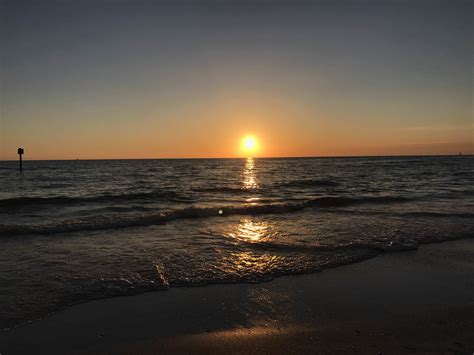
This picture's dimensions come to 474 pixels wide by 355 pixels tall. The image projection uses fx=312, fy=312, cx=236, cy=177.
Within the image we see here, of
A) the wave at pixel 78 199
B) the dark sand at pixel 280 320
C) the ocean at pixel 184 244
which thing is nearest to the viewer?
the dark sand at pixel 280 320

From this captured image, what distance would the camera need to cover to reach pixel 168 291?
5340mm

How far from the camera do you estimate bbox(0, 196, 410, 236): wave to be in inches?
400

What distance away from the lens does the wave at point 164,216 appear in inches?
400

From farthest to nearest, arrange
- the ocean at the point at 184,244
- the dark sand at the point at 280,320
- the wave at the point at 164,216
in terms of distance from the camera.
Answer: the wave at the point at 164,216 → the ocean at the point at 184,244 → the dark sand at the point at 280,320

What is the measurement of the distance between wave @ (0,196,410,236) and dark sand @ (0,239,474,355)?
6.41 metres

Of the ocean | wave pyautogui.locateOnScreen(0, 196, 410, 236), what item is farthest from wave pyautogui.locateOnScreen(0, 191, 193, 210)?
wave pyautogui.locateOnScreen(0, 196, 410, 236)

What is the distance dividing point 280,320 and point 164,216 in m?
9.10

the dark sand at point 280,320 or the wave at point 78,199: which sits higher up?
the dark sand at point 280,320

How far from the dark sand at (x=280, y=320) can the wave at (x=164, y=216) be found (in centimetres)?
641

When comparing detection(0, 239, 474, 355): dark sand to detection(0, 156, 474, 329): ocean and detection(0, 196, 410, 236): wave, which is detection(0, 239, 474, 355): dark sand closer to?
detection(0, 156, 474, 329): ocean

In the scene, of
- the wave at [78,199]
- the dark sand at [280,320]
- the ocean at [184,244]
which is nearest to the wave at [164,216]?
the ocean at [184,244]

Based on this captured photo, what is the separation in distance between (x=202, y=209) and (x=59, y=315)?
31.8ft

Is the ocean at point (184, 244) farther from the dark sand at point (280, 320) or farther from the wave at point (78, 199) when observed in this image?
the wave at point (78, 199)

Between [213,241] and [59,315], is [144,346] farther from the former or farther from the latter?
[213,241]
